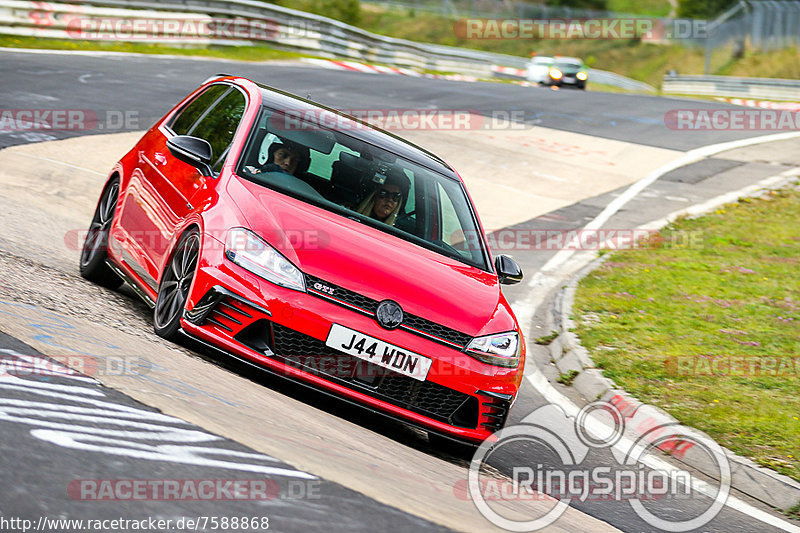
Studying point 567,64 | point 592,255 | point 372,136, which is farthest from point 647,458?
point 567,64

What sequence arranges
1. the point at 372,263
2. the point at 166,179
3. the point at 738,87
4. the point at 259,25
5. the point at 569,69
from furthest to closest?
the point at 569,69
the point at 738,87
the point at 259,25
the point at 166,179
the point at 372,263

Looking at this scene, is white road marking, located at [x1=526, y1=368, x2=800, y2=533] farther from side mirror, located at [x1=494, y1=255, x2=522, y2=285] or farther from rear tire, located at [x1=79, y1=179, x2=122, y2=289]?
rear tire, located at [x1=79, y1=179, x2=122, y2=289]

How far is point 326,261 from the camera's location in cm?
527

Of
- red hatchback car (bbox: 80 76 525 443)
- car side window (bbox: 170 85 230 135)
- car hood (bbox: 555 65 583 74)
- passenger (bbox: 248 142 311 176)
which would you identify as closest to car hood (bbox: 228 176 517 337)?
red hatchback car (bbox: 80 76 525 443)

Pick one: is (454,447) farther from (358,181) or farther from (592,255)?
(592,255)

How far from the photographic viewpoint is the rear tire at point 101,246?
23.8ft

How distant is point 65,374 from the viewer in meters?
4.18

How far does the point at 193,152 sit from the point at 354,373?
191cm

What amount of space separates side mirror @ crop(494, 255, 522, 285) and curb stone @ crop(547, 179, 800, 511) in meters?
1.40

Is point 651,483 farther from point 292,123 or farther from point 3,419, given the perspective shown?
point 3,419

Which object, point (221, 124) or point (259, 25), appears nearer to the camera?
point (221, 124)

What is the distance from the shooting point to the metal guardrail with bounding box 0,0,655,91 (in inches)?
917

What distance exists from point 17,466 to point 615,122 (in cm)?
2142

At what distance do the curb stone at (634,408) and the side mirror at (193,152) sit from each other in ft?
10.9
